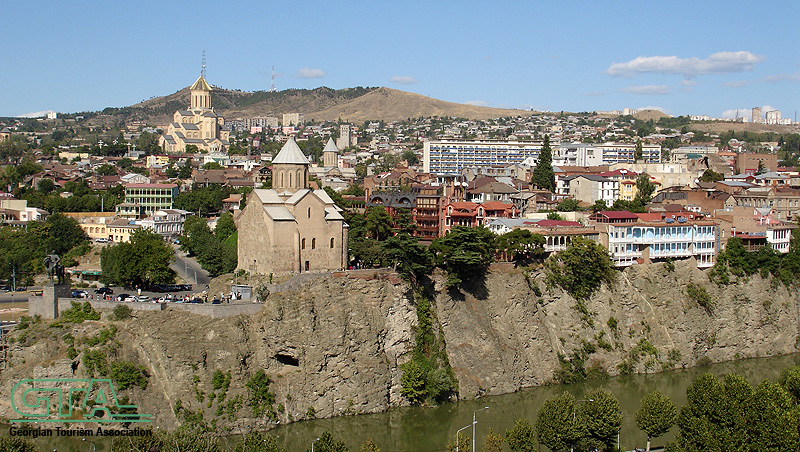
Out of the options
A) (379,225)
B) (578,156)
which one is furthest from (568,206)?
(578,156)

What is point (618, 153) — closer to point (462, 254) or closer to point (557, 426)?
point (462, 254)

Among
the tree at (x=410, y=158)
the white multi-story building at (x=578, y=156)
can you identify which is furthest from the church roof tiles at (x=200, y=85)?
the white multi-story building at (x=578, y=156)

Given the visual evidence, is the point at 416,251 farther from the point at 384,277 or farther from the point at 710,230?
the point at 710,230

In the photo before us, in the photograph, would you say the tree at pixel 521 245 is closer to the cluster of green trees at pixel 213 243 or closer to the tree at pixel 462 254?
the tree at pixel 462 254

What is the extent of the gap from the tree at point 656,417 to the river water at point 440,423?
1.37 metres

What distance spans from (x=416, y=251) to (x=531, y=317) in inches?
260

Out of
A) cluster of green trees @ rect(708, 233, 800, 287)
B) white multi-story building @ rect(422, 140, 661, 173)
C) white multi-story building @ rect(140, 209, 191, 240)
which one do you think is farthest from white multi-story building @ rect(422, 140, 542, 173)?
cluster of green trees @ rect(708, 233, 800, 287)

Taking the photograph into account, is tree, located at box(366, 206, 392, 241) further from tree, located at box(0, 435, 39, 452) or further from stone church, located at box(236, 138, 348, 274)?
tree, located at box(0, 435, 39, 452)

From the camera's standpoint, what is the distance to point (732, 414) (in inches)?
1249

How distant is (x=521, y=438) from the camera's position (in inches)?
1211

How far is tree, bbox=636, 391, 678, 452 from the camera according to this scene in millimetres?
32375

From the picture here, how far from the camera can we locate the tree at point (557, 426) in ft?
102

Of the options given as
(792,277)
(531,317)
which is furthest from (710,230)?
(531,317)

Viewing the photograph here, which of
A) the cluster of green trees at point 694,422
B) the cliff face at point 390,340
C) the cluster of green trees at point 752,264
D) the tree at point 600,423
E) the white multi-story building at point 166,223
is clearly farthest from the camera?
the white multi-story building at point 166,223
